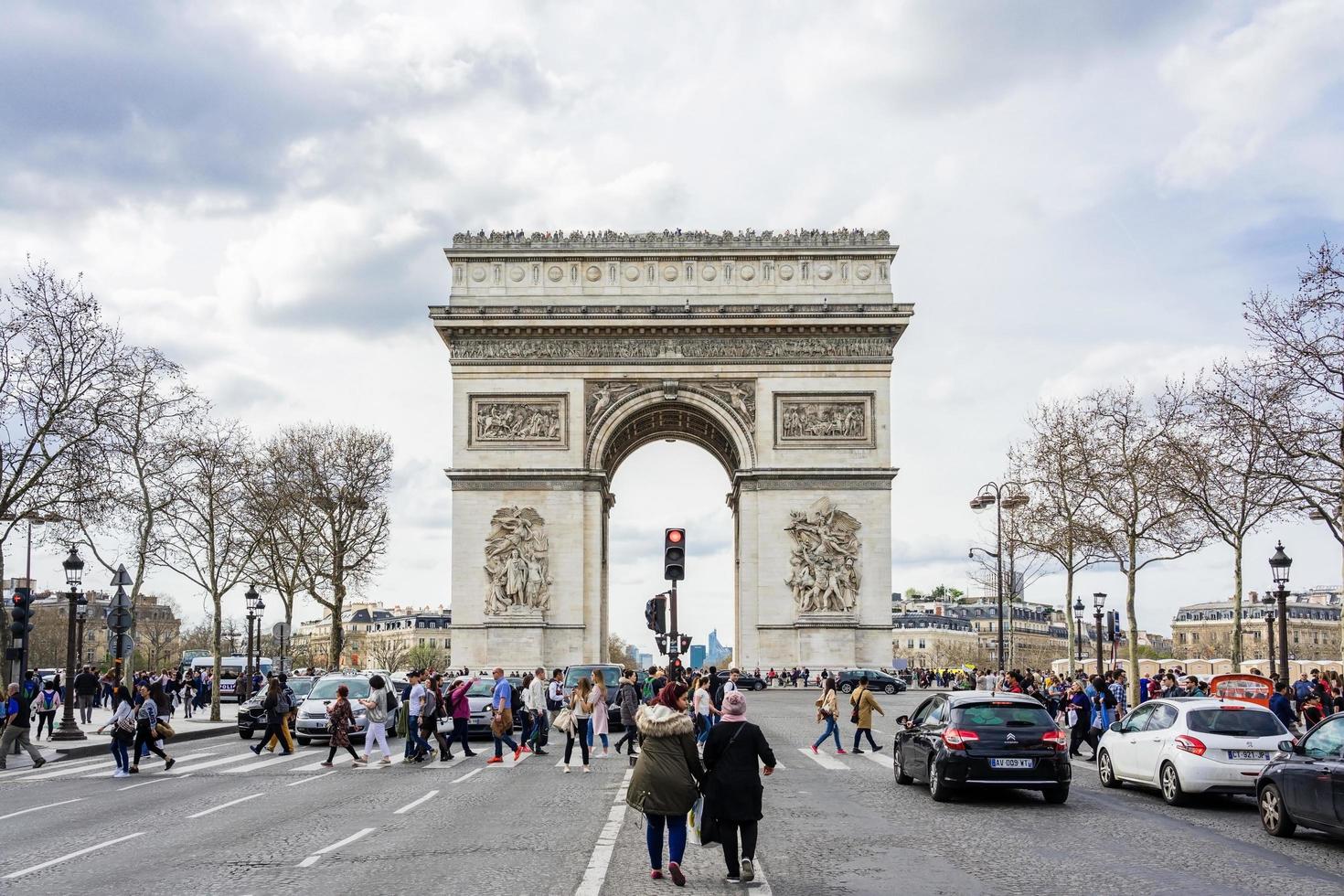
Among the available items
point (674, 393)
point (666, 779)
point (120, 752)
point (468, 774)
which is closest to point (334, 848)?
point (666, 779)

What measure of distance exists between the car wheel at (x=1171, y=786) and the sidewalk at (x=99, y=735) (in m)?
19.4

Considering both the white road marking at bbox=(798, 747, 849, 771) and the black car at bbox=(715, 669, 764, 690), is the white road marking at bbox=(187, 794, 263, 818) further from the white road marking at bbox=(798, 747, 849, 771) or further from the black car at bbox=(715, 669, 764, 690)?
the black car at bbox=(715, 669, 764, 690)

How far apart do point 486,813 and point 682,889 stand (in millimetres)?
5507

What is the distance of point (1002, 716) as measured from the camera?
647 inches

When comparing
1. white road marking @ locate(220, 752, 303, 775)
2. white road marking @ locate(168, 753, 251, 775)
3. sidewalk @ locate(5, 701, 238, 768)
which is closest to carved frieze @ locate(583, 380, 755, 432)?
sidewalk @ locate(5, 701, 238, 768)

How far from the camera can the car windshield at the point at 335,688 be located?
29859 mm

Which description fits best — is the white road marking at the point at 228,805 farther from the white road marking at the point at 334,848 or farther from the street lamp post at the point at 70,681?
the street lamp post at the point at 70,681

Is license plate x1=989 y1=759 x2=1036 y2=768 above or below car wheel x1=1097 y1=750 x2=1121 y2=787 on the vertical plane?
above

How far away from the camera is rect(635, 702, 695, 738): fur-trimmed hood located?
411 inches

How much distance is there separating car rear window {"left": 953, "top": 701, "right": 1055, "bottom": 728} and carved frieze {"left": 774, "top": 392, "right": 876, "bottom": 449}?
34581 millimetres

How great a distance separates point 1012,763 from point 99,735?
24.1 m

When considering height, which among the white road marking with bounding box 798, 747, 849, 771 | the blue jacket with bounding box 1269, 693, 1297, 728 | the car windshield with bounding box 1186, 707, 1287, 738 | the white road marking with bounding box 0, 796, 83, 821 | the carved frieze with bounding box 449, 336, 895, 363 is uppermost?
the carved frieze with bounding box 449, 336, 895, 363

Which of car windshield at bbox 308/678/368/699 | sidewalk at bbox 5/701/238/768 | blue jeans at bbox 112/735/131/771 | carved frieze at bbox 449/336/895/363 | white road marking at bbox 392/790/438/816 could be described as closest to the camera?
white road marking at bbox 392/790/438/816

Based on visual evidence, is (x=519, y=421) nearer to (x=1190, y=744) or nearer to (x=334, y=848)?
(x=1190, y=744)
